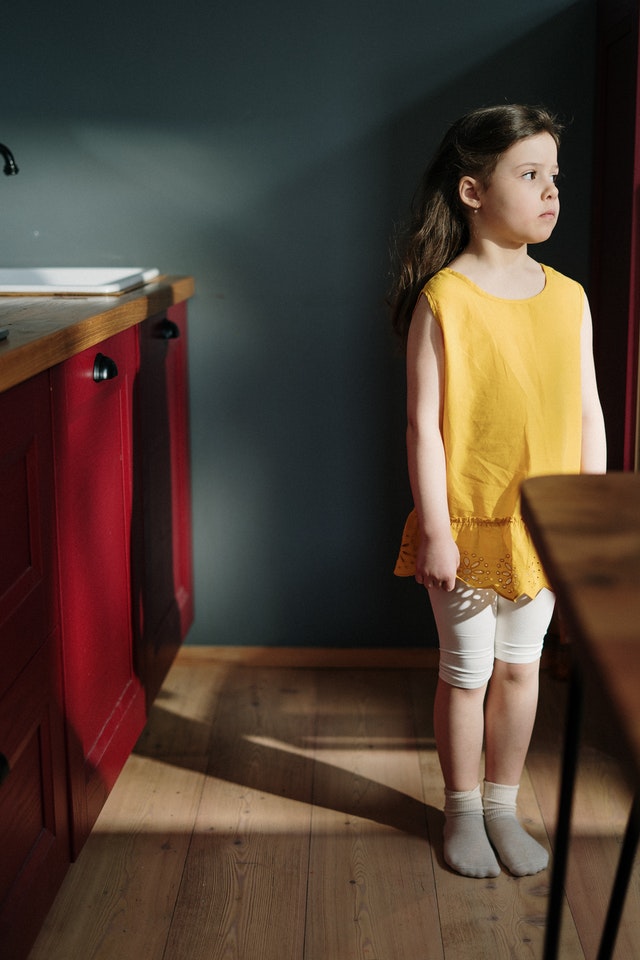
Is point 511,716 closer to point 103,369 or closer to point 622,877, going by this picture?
point 622,877

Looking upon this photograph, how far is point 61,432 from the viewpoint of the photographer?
4.39ft

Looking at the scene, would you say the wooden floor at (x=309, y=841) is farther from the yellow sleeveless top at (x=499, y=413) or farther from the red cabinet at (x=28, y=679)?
the yellow sleeveless top at (x=499, y=413)

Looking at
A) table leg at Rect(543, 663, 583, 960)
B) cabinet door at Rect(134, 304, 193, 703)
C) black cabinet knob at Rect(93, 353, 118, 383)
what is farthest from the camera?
cabinet door at Rect(134, 304, 193, 703)

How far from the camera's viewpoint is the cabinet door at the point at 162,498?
183 cm

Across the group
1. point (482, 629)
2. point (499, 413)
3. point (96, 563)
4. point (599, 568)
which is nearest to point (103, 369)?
point (96, 563)

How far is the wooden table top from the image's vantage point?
1.54 feet

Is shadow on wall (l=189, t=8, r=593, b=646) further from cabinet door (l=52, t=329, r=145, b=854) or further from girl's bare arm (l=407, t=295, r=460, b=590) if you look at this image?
girl's bare arm (l=407, t=295, r=460, b=590)

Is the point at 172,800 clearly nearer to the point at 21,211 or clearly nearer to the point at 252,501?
the point at 252,501

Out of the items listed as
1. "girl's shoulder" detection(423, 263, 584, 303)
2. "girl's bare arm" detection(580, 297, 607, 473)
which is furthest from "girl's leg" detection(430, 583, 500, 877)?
"girl's shoulder" detection(423, 263, 584, 303)

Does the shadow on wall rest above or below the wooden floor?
above

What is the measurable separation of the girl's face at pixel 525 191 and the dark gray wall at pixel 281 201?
0.61 m

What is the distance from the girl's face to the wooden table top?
820mm

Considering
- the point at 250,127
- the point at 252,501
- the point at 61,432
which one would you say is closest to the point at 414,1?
the point at 250,127

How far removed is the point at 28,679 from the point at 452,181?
3.15 ft
